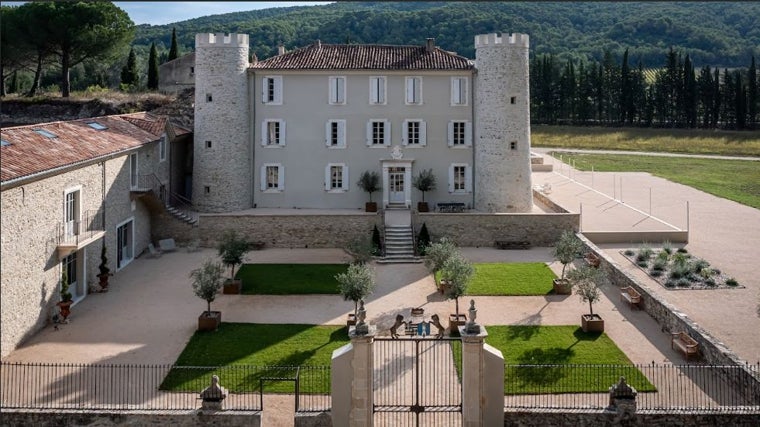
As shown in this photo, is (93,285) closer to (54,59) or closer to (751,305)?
(751,305)

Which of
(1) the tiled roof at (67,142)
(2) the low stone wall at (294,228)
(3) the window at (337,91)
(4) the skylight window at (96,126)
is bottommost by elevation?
(2) the low stone wall at (294,228)

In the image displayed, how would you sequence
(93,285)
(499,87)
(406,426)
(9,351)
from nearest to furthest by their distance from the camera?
(406,426)
(9,351)
(93,285)
(499,87)

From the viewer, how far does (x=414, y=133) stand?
3269 centimetres

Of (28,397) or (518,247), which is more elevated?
(518,247)

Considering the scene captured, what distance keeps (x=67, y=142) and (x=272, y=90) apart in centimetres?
1202

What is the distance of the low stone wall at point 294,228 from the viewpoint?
28844 millimetres

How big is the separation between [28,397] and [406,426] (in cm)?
801

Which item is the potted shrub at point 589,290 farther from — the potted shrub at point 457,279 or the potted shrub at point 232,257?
the potted shrub at point 232,257

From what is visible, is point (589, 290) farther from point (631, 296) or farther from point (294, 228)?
point (294, 228)

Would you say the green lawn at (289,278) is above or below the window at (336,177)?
below

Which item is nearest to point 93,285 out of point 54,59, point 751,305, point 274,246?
point 274,246

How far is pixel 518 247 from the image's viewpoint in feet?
95.0

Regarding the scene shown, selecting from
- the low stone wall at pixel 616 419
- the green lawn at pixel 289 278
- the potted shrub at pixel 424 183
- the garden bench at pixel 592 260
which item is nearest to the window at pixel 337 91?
the potted shrub at pixel 424 183

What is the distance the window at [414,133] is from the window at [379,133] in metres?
0.75
